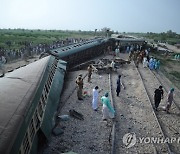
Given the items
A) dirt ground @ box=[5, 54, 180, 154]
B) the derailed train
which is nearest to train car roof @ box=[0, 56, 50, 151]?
the derailed train

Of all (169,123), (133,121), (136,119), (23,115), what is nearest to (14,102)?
(23,115)

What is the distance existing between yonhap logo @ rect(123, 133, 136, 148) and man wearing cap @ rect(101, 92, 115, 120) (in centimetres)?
126

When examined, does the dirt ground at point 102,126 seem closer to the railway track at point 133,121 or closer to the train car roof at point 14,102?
the railway track at point 133,121

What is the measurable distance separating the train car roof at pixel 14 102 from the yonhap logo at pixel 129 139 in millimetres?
4151

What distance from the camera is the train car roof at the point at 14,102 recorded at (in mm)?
4461

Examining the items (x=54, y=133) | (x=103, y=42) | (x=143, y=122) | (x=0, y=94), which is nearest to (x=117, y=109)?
(x=143, y=122)

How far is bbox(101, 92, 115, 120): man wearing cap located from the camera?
10414 millimetres

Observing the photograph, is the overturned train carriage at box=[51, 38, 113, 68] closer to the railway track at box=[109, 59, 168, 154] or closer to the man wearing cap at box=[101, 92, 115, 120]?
the railway track at box=[109, 59, 168, 154]

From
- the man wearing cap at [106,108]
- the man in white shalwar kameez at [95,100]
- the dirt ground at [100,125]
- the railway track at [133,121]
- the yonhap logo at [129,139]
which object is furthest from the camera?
the man in white shalwar kameez at [95,100]

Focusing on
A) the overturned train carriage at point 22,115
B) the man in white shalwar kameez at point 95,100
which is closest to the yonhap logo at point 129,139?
the man in white shalwar kameez at point 95,100

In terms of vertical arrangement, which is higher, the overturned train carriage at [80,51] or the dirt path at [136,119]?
the overturned train carriage at [80,51]

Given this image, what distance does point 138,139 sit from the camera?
31.4ft

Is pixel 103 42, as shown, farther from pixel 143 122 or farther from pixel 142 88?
pixel 143 122

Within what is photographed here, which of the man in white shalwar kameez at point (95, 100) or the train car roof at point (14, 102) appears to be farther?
the man in white shalwar kameez at point (95, 100)
